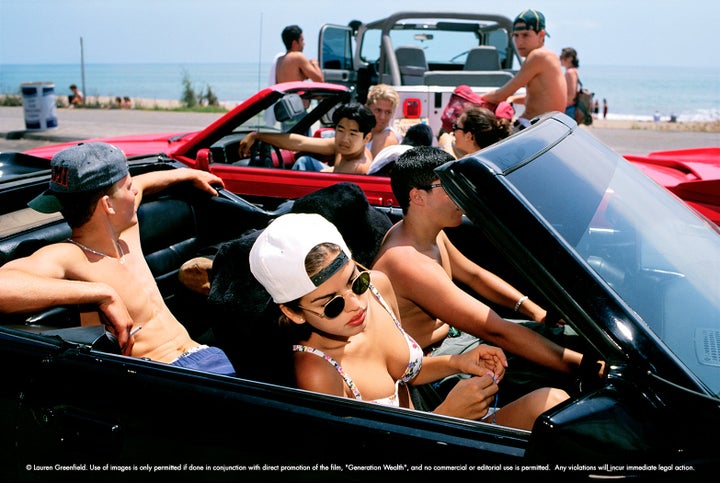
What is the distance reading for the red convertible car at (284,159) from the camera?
4.12 m

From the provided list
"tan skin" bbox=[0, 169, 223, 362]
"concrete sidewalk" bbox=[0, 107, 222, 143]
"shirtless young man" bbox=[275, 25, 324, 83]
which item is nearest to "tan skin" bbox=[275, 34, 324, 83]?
"shirtless young man" bbox=[275, 25, 324, 83]

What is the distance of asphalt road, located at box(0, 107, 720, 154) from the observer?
47.7ft

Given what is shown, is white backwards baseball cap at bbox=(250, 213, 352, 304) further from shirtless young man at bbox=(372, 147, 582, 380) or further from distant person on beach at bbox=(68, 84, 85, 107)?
distant person on beach at bbox=(68, 84, 85, 107)

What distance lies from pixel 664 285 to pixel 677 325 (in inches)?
7.6

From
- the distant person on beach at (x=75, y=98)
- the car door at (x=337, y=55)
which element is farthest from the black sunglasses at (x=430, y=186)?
the distant person on beach at (x=75, y=98)

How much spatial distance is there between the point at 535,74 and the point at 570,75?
370 cm

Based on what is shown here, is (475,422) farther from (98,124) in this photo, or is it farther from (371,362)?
(98,124)

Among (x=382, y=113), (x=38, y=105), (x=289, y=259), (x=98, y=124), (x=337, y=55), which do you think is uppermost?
(x=337, y=55)

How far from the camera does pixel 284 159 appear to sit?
5395mm

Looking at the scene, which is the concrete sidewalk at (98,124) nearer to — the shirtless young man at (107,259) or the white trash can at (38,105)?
the white trash can at (38,105)

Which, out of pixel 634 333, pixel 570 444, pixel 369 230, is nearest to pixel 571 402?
pixel 570 444

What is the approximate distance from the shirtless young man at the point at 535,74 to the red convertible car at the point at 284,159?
2.74 feet

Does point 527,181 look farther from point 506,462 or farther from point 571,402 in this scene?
point 506,462

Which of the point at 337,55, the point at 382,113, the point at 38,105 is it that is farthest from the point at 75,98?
the point at 382,113
